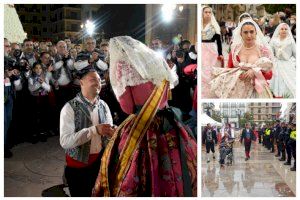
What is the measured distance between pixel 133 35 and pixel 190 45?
37 cm

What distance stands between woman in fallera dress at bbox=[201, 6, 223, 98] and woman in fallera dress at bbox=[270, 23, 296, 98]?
0.33 m

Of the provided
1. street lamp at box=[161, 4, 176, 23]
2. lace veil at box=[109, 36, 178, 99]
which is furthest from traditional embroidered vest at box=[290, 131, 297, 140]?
street lamp at box=[161, 4, 176, 23]

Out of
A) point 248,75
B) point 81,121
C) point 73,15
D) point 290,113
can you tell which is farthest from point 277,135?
point 73,15

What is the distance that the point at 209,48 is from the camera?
236 centimetres

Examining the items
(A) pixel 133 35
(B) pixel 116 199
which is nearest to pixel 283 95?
(A) pixel 133 35

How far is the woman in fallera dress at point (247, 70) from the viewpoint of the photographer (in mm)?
2307

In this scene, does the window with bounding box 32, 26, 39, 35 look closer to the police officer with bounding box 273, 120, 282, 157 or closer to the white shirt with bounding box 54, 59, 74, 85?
the white shirt with bounding box 54, 59, 74, 85

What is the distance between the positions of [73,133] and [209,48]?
974 millimetres

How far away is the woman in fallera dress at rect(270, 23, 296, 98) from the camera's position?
2320mm

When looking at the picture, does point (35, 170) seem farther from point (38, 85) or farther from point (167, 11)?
point (167, 11)

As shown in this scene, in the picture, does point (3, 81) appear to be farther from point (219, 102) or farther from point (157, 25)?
point (219, 102)

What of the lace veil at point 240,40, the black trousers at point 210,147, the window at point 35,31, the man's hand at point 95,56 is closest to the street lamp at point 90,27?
the man's hand at point 95,56

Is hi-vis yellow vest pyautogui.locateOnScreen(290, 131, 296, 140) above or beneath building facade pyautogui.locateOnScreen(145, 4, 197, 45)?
beneath

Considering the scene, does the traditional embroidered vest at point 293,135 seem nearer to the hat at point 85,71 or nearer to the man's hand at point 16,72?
the hat at point 85,71
